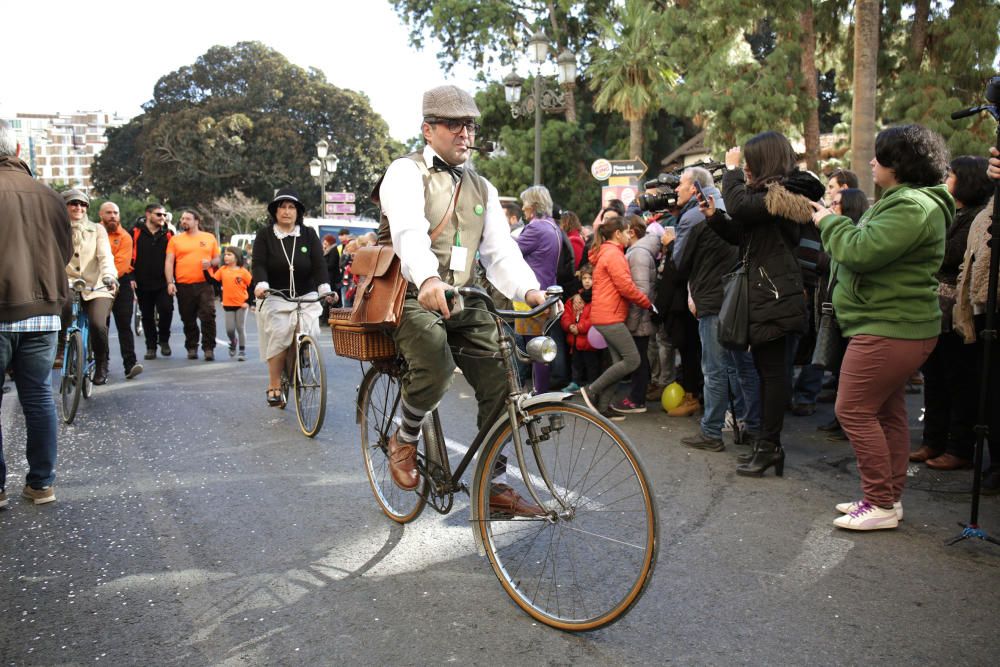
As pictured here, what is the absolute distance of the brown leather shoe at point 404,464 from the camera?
161 inches

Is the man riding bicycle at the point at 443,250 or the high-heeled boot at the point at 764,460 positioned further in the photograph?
the high-heeled boot at the point at 764,460

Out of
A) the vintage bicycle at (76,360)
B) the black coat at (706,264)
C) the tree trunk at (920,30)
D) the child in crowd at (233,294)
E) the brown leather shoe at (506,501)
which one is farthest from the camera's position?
the tree trunk at (920,30)

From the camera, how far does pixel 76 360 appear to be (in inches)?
294

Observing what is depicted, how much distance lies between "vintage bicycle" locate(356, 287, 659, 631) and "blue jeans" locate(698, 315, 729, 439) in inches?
107

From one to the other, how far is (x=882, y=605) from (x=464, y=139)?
2.68 meters

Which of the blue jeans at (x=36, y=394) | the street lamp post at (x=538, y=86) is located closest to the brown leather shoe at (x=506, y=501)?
the blue jeans at (x=36, y=394)

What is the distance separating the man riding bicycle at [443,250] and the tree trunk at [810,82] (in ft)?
58.6

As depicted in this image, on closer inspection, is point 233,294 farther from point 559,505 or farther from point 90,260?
point 559,505

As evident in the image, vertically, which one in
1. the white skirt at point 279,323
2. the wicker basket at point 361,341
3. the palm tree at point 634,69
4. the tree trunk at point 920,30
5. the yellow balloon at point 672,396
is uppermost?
the palm tree at point 634,69

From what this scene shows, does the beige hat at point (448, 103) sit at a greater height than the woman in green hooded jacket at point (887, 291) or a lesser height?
greater

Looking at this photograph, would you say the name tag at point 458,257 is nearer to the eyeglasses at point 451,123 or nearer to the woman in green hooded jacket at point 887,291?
the eyeglasses at point 451,123

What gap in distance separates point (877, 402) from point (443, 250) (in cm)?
236

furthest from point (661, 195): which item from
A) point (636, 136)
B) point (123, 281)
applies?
point (636, 136)

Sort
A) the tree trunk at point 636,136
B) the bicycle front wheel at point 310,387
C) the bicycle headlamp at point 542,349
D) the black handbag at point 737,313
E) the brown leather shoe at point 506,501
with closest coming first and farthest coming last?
the bicycle headlamp at point 542,349, the brown leather shoe at point 506,501, the black handbag at point 737,313, the bicycle front wheel at point 310,387, the tree trunk at point 636,136
